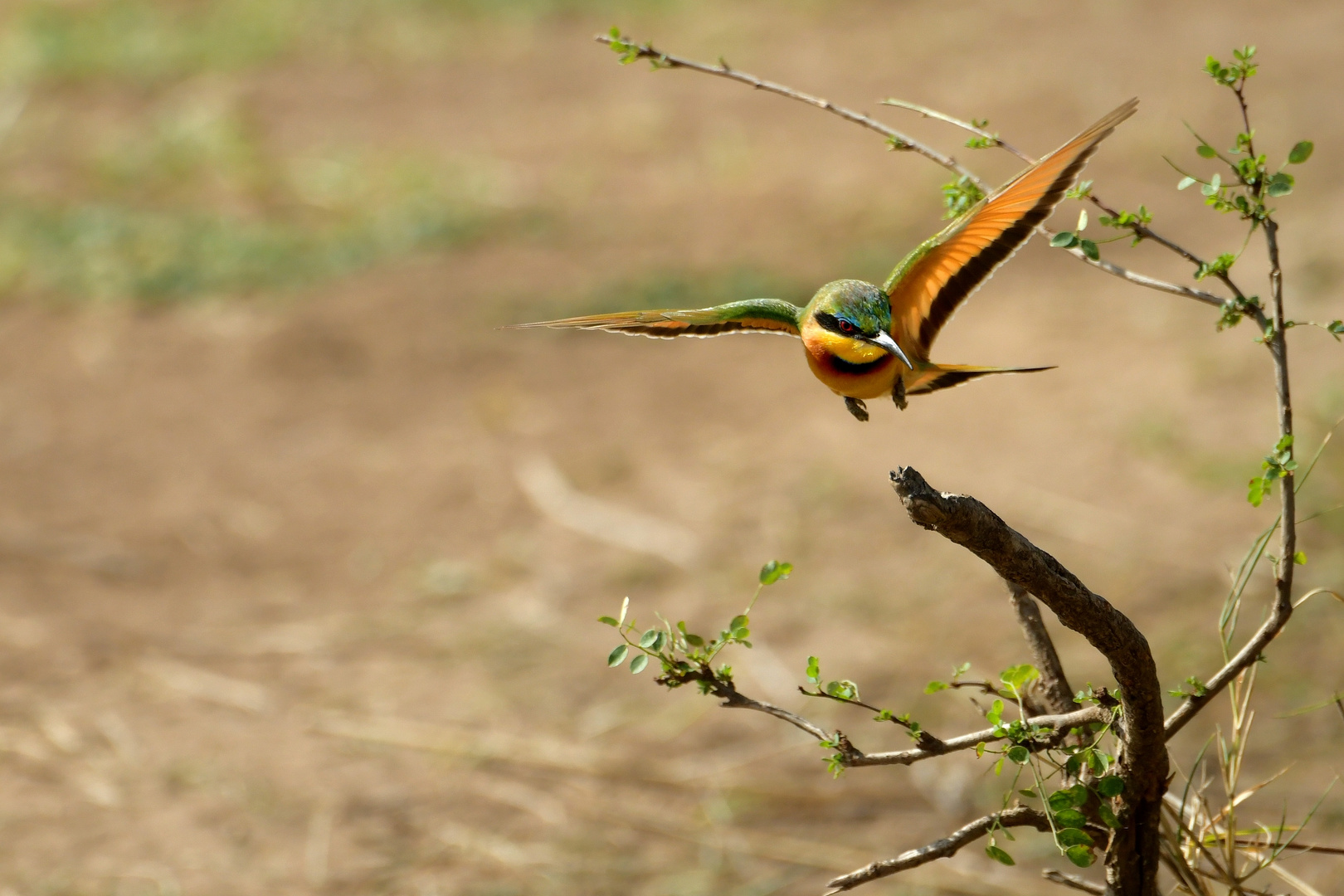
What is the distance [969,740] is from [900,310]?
0.56 meters

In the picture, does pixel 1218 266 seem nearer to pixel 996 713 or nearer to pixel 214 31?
pixel 996 713

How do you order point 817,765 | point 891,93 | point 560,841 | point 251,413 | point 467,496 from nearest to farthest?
point 560,841 → point 817,765 → point 467,496 → point 251,413 → point 891,93

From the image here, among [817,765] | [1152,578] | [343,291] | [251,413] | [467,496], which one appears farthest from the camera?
[343,291]

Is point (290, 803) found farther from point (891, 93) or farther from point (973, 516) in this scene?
point (891, 93)

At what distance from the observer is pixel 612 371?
581 cm

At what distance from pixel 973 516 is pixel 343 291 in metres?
5.23

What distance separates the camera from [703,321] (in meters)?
1.67

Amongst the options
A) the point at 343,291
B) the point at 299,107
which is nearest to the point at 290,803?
the point at 343,291

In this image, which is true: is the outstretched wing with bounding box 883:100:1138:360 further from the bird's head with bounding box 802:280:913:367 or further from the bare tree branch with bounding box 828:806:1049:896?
the bare tree branch with bounding box 828:806:1049:896

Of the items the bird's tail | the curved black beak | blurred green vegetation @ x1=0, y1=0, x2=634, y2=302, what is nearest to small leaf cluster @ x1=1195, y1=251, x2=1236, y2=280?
the bird's tail

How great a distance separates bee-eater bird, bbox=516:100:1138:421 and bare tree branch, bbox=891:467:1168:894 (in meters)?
0.20

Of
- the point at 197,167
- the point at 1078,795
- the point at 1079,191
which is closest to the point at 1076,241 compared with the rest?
the point at 1079,191

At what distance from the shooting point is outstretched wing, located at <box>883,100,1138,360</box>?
4.99 feet

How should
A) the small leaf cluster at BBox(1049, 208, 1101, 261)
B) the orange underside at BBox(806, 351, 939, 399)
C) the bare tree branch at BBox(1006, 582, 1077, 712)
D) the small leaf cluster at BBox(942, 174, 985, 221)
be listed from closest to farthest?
1. the small leaf cluster at BBox(1049, 208, 1101, 261)
2. the orange underside at BBox(806, 351, 939, 399)
3. the small leaf cluster at BBox(942, 174, 985, 221)
4. the bare tree branch at BBox(1006, 582, 1077, 712)
